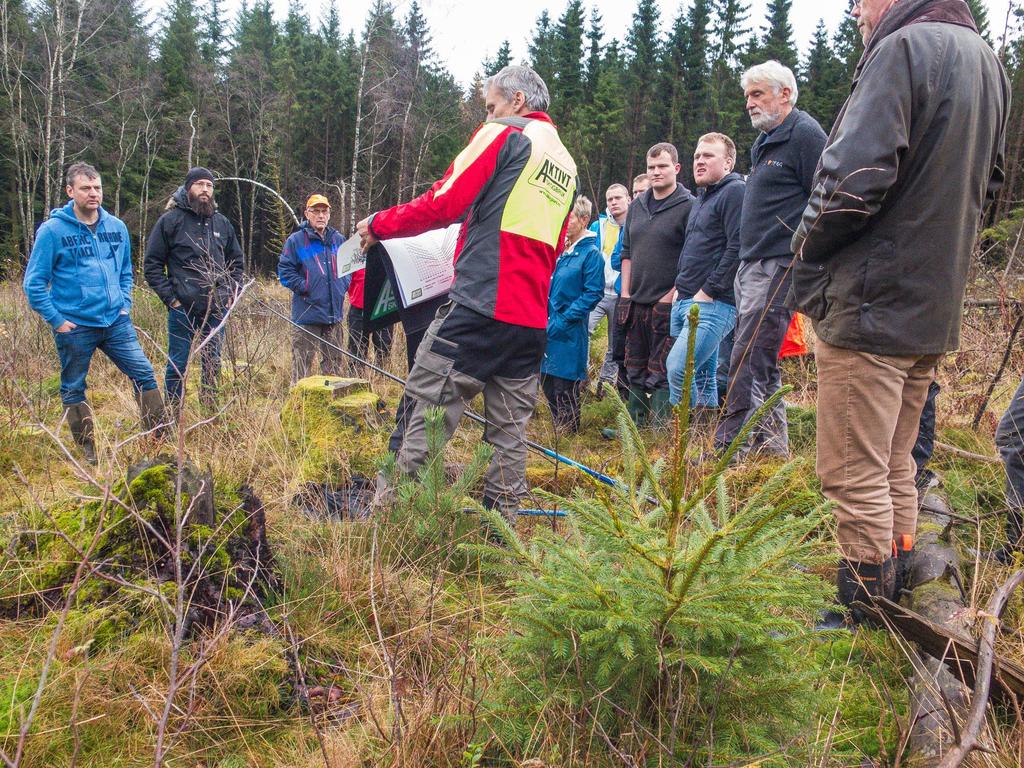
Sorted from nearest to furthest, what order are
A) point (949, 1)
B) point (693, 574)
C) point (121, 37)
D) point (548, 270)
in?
point (693, 574) → point (949, 1) → point (548, 270) → point (121, 37)

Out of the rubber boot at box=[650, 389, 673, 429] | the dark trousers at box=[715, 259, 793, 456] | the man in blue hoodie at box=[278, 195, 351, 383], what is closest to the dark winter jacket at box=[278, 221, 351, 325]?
the man in blue hoodie at box=[278, 195, 351, 383]

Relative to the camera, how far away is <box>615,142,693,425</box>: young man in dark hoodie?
5.25m

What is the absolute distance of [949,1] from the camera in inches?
86.3

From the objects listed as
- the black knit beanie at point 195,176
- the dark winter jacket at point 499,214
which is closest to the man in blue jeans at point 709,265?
the dark winter jacket at point 499,214

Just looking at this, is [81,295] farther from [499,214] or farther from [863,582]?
[863,582]

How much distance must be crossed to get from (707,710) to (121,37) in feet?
109

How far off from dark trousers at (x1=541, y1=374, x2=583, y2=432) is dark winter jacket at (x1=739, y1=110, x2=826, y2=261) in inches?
83.2

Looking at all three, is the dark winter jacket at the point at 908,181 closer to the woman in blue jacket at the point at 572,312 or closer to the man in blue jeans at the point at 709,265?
the man in blue jeans at the point at 709,265

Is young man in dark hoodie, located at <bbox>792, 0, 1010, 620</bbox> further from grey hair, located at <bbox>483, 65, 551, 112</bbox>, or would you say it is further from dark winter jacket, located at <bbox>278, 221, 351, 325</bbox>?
dark winter jacket, located at <bbox>278, 221, 351, 325</bbox>

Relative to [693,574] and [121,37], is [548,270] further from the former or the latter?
[121,37]

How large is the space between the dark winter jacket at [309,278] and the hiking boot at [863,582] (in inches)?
211

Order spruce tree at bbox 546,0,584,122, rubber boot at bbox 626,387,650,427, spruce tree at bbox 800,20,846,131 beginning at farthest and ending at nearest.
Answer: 1. spruce tree at bbox 546,0,584,122
2. spruce tree at bbox 800,20,846,131
3. rubber boot at bbox 626,387,650,427

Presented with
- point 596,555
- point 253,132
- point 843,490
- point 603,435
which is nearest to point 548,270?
point 843,490

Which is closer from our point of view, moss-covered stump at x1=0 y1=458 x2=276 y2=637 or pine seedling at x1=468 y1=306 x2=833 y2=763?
pine seedling at x1=468 y1=306 x2=833 y2=763
